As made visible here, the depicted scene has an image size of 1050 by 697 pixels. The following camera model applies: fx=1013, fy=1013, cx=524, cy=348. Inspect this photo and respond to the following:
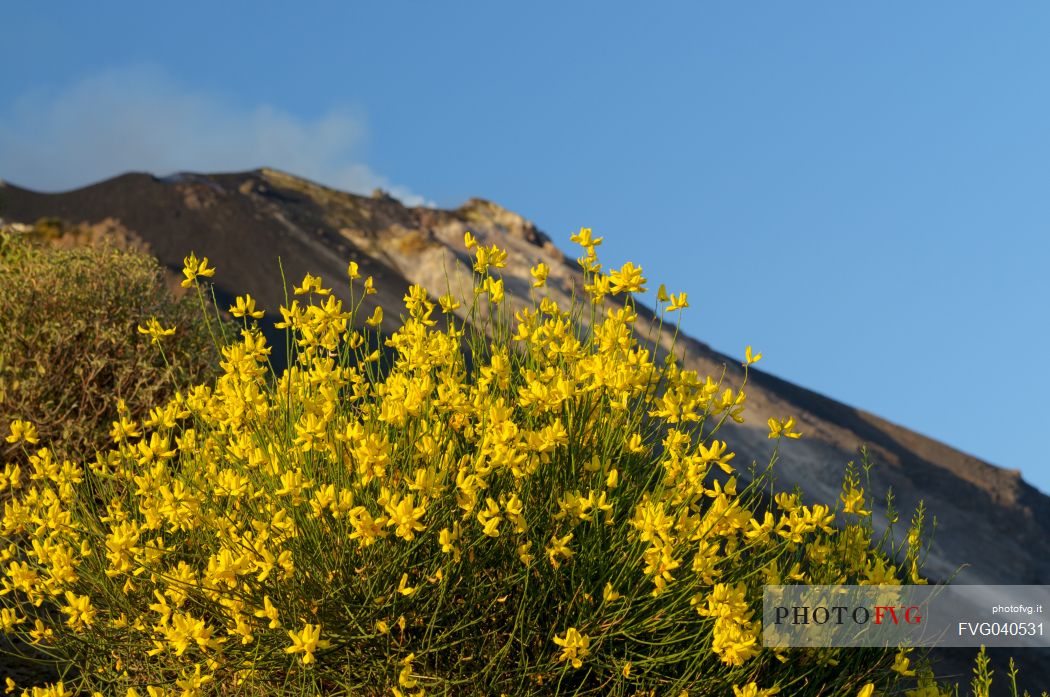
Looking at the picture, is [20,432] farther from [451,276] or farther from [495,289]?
[451,276]

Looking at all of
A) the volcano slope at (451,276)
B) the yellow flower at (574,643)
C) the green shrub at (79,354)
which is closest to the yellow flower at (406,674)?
the yellow flower at (574,643)

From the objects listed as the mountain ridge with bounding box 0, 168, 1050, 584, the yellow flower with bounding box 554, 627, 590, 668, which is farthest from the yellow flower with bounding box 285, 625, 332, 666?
the mountain ridge with bounding box 0, 168, 1050, 584

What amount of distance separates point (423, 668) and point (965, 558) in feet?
58.2

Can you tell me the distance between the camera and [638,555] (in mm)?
4281

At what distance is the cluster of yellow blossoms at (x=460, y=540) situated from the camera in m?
3.99

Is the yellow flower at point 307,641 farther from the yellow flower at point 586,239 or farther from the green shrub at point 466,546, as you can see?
the yellow flower at point 586,239

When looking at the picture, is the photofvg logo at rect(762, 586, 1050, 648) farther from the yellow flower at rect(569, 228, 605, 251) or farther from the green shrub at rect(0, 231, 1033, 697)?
the yellow flower at rect(569, 228, 605, 251)

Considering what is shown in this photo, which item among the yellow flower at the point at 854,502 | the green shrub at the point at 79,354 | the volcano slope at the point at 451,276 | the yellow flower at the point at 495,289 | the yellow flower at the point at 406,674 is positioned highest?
the volcano slope at the point at 451,276

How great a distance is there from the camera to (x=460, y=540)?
4121 millimetres

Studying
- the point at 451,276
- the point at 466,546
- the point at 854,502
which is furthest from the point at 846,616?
the point at 451,276

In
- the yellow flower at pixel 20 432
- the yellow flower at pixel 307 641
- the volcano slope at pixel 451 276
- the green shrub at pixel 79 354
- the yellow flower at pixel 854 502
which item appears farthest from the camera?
the volcano slope at pixel 451 276

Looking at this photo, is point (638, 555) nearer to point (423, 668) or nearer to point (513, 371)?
point (423, 668)

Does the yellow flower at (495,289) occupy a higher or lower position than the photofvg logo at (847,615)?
higher

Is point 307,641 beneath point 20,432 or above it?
Answer: beneath
